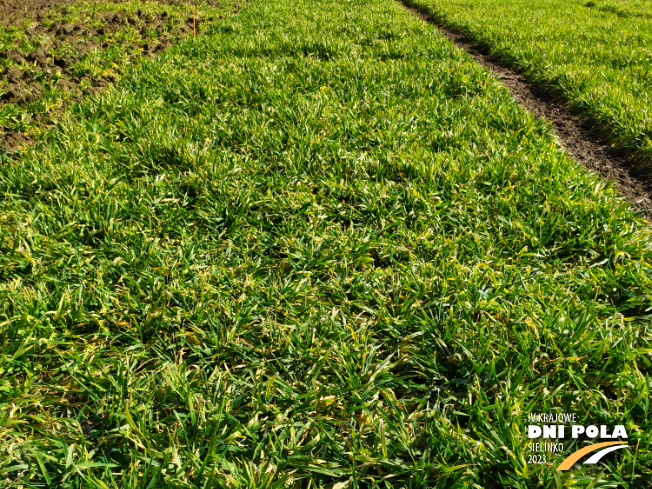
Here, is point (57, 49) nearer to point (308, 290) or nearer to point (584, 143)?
point (308, 290)

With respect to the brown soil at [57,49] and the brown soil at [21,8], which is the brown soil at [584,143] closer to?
the brown soil at [57,49]

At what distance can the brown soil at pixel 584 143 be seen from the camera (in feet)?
11.2

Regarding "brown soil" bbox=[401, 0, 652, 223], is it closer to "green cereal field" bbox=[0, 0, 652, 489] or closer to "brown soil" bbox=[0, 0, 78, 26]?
"green cereal field" bbox=[0, 0, 652, 489]

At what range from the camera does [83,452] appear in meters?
1.43

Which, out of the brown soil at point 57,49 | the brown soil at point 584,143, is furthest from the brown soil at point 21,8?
the brown soil at point 584,143

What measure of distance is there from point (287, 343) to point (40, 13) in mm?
10033

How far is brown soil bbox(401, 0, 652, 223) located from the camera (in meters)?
3.43

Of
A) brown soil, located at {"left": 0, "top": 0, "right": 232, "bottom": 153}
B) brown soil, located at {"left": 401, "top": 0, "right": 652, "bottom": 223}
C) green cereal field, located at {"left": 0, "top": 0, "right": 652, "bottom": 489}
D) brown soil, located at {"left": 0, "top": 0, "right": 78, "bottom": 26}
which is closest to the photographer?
green cereal field, located at {"left": 0, "top": 0, "right": 652, "bottom": 489}

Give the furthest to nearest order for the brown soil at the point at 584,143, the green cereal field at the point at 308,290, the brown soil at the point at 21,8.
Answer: the brown soil at the point at 21,8, the brown soil at the point at 584,143, the green cereal field at the point at 308,290

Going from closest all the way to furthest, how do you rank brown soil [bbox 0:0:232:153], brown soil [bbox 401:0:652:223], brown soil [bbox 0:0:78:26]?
brown soil [bbox 401:0:652:223] < brown soil [bbox 0:0:232:153] < brown soil [bbox 0:0:78:26]

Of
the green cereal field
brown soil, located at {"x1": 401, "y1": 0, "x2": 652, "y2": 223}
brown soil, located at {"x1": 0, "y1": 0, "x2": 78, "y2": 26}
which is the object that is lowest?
the green cereal field

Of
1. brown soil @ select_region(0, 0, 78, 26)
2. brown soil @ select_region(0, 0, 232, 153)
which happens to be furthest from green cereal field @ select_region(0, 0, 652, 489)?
brown soil @ select_region(0, 0, 78, 26)

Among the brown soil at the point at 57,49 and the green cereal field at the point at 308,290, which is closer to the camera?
the green cereal field at the point at 308,290

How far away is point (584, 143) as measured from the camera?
4.24 metres
